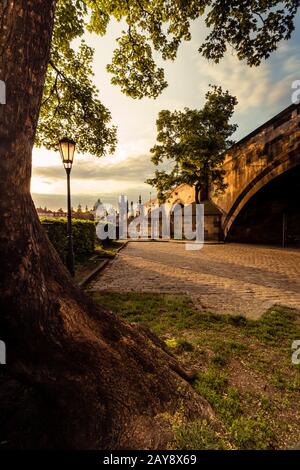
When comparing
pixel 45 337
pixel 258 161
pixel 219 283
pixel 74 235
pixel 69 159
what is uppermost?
pixel 258 161

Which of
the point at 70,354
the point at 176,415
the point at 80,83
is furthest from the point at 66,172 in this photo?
the point at 176,415

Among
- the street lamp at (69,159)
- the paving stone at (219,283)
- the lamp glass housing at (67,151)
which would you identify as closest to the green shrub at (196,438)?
the paving stone at (219,283)

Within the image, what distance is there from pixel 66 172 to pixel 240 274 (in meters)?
6.50

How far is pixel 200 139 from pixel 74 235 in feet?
48.6

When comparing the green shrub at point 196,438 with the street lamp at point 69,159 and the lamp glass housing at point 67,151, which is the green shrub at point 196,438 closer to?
the street lamp at point 69,159

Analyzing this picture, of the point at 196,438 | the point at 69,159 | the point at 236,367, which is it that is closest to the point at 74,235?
the point at 69,159

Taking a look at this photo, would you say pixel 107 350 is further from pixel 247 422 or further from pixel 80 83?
pixel 80 83

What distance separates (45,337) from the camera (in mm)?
1355

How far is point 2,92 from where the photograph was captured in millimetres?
1200

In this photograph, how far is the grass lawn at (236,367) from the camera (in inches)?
65.4

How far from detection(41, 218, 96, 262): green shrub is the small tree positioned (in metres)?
12.5

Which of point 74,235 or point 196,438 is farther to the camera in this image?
point 74,235

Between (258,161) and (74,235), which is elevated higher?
(258,161)

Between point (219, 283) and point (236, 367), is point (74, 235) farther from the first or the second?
point (236, 367)
